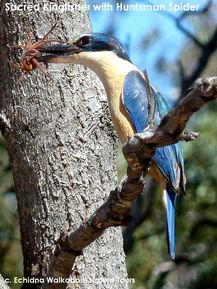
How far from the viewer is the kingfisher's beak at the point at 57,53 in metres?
2.70

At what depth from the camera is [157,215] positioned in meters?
5.66

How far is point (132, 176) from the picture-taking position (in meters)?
2.18

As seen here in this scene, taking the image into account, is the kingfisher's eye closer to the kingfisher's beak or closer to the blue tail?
the kingfisher's beak

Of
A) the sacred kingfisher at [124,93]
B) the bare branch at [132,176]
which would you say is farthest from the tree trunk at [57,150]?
the bare branch at [132,176]

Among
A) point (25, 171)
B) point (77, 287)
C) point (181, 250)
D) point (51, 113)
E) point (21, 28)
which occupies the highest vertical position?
point (21, 28)

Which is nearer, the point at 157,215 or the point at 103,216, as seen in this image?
the point at 103,216

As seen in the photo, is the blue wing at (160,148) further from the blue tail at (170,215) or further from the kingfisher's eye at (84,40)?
the kingfisher's eye at (84,40)

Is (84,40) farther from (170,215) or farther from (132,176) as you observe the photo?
(132,176)

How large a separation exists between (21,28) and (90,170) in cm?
53

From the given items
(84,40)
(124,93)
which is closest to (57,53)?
(84,40)

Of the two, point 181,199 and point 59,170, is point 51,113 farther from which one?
point 181,199

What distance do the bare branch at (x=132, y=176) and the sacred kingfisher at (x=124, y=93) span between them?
40 cm

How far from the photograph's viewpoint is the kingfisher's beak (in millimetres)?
2699

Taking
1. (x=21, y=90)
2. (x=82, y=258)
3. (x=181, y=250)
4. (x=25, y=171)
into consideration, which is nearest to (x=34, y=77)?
(x=21, y=90)
